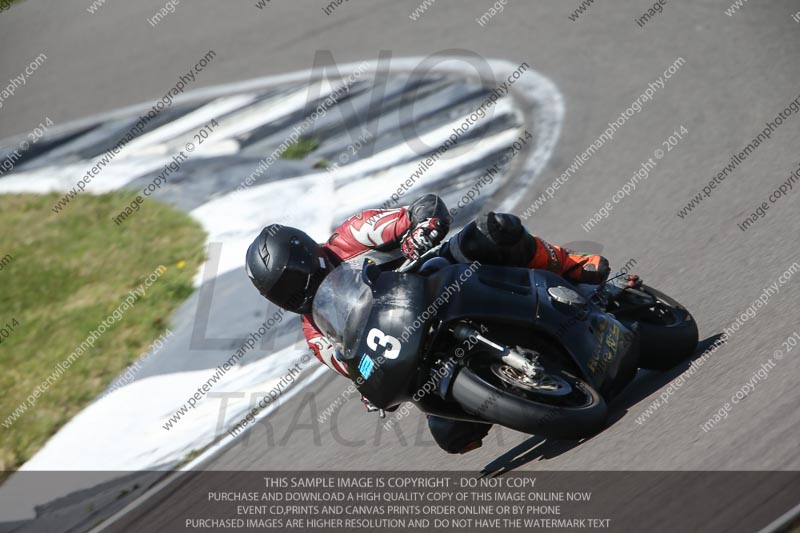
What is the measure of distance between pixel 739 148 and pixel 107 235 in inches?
267

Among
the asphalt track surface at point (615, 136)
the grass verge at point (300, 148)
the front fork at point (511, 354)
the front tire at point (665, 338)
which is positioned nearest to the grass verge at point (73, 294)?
the grass verge at point (300, 148)

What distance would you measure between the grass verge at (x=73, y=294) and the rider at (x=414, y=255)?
3.64m

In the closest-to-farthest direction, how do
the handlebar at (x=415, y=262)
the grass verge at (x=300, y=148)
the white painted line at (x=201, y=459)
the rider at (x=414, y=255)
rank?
the handlebar at (x=415, y=262) < the rider at (x=414, y=255) < the white painted line at (x=201, y=459) < the grass verge at (x=300, y=148)

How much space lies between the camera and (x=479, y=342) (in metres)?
4.99

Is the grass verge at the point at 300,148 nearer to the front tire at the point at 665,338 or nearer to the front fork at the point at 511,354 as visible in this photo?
the front tire at the point at 665,338

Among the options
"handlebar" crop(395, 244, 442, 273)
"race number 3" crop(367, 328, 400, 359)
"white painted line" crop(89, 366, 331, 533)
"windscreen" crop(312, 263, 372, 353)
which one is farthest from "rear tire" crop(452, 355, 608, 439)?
"white painted line" crop(89, 366, 331, 533)

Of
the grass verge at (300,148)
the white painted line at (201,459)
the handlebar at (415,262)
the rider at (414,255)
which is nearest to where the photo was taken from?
the handlebar at (415,262)

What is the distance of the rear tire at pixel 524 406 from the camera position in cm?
475

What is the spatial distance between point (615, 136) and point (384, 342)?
5467 millimetres

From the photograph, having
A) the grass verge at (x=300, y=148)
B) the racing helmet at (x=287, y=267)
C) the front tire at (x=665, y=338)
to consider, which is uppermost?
the front tire at (x=665, y=338)

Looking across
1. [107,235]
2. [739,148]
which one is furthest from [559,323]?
[107,235]

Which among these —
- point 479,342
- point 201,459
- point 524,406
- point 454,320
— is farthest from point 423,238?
point 201,459

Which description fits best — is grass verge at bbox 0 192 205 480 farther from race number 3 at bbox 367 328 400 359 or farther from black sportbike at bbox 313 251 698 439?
race number 3 at bbox 367 328 400 359

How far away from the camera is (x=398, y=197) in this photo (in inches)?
388
